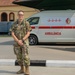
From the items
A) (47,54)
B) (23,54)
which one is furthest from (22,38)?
(47,54)

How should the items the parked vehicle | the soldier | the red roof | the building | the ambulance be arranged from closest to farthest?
the soldier < the ambulance < the parked vehicle < the building < the red roof

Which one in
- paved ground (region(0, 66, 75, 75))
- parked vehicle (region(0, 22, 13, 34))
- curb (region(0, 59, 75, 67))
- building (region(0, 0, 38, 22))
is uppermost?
building (region(0, 0, 38, 22))

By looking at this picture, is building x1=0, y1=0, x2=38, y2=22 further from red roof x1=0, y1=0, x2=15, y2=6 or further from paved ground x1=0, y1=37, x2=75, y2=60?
paved ground x1=0, y1=37, x2=75, y2=60

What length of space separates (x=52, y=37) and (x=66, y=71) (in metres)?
8.81

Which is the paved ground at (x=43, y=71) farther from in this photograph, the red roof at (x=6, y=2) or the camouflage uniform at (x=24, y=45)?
the red roof at (x=6, y=2)

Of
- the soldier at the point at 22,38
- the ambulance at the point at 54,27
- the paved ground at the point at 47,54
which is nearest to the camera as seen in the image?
the soldier at the point at 22,38

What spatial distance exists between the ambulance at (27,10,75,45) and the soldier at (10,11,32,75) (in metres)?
9.32

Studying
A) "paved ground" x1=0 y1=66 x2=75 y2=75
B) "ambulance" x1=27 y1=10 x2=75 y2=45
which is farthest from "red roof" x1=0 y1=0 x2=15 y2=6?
"paved ground" x1=0 y1=66 x2=75 y2=75

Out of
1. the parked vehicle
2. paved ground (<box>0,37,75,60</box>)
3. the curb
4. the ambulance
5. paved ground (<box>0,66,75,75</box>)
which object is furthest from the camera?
the parked vehicle

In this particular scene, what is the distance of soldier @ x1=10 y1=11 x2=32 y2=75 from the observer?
8250 millimetres

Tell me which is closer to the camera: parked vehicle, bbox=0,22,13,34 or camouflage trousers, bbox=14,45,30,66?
camouflage trousers, bbox=14,45,30,66

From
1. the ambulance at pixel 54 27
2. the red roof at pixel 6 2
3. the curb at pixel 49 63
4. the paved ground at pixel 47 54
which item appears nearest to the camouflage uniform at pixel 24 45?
the curb at pixel 49 63

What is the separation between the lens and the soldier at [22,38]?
27.1ft

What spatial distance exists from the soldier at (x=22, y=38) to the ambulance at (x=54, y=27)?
932cm
